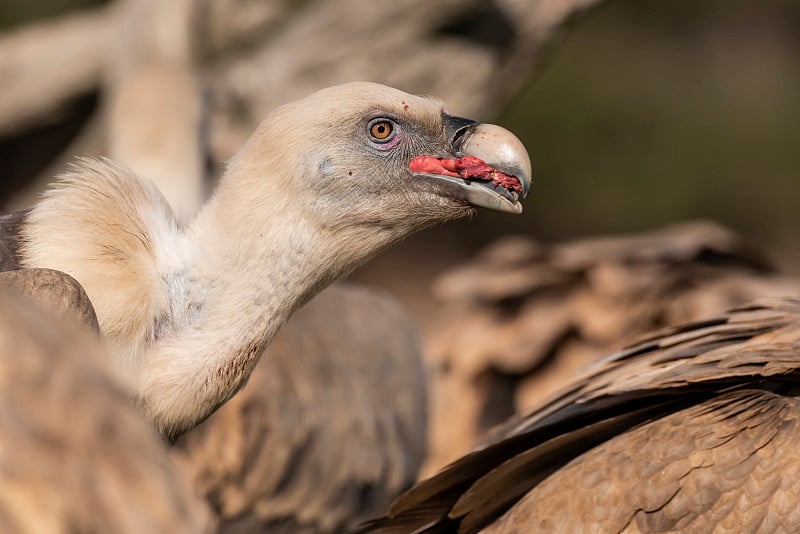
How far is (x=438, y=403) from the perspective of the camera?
5395 mm

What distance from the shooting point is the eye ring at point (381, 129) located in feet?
9.71

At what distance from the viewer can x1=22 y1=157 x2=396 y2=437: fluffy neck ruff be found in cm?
267

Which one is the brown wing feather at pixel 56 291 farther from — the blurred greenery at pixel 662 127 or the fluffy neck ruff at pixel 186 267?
the blurred greenery at pixel 662 127

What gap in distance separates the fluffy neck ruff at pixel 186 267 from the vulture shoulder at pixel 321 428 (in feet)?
4.16

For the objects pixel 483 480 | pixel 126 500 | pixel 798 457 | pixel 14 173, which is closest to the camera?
pixel 126 500

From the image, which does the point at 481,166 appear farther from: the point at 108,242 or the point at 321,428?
the point at 321,428

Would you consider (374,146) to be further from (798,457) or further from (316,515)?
(316,515)

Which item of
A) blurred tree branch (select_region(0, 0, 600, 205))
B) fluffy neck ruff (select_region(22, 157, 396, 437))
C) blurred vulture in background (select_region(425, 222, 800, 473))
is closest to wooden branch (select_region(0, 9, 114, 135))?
blurred tree branch (select_region(0, 0, 600, 205))

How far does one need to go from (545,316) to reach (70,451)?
3.98 m

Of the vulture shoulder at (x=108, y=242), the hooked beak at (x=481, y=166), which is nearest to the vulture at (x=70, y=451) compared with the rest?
the vulture shoulder at (x=108, y=242)

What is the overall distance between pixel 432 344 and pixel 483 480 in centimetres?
263

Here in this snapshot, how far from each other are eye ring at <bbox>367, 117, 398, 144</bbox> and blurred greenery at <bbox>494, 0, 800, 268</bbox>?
9104 millimetres

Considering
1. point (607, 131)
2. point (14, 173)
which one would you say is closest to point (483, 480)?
point (14, 173)

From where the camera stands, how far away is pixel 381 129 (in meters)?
2.97
